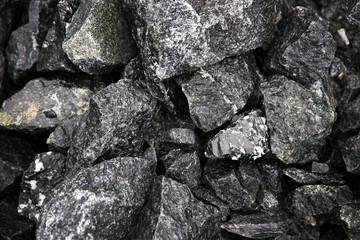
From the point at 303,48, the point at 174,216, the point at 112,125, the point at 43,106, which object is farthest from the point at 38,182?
the point at 303,48

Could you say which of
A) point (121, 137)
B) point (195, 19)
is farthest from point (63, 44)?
point (195, 19)

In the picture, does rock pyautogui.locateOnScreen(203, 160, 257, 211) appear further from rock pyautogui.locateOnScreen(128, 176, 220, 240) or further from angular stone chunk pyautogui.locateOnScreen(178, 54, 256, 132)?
angular stone chunk pyautogui.locateOnScreen(178, 54, 256, 132)

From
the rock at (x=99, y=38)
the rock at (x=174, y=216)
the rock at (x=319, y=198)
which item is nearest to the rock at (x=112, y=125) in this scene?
the rock at (x=99, y=38)

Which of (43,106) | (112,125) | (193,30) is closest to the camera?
(193,30)

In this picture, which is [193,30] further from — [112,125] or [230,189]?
[230,189]

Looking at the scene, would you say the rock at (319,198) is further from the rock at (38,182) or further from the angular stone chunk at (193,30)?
the rock at (38,182)

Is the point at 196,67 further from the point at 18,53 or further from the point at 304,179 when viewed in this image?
the point at 18,53
